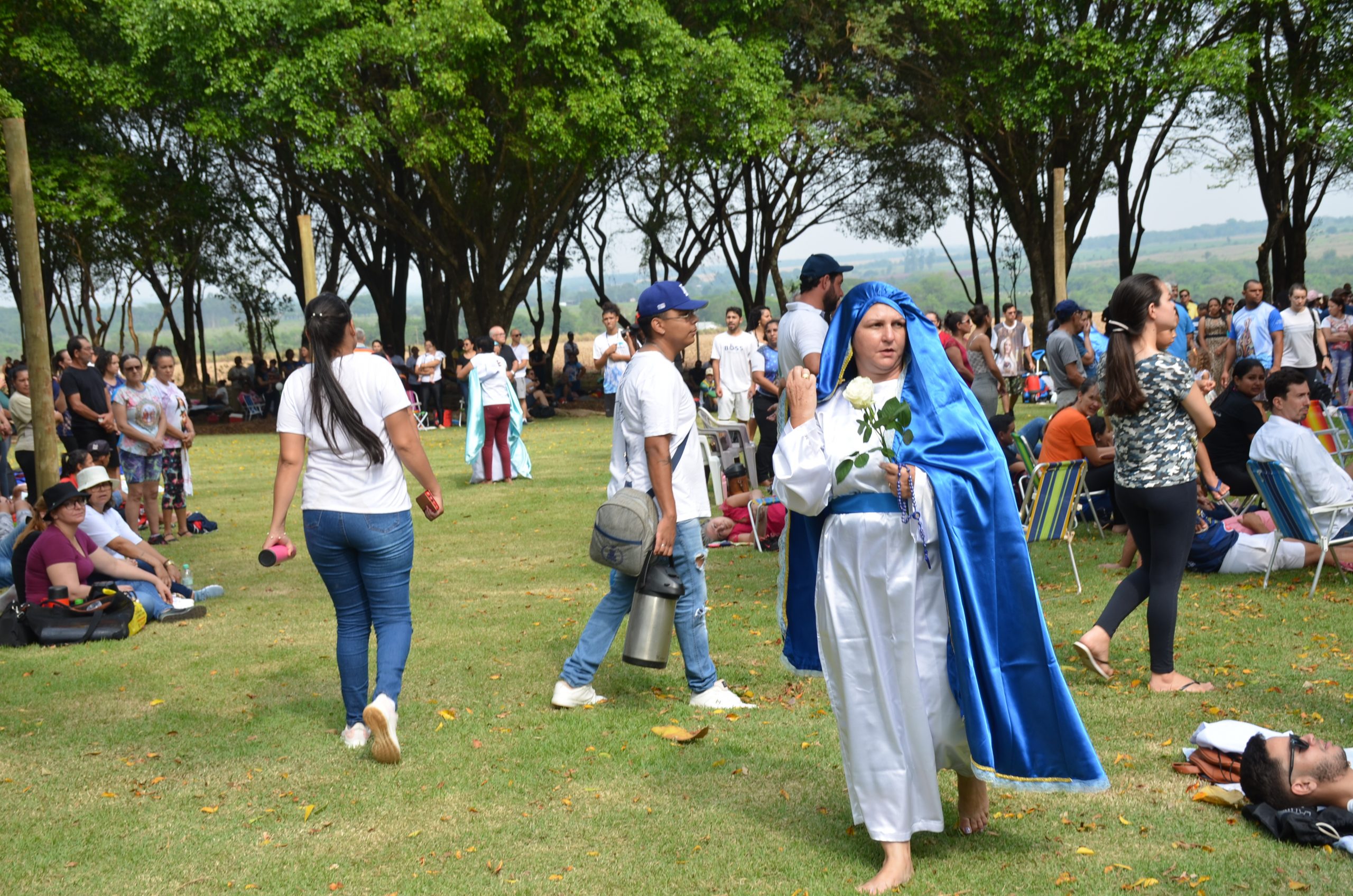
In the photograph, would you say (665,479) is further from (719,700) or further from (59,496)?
(59,496)

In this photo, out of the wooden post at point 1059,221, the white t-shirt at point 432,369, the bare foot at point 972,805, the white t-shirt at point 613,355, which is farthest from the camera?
the white t-shirt at point 432,369

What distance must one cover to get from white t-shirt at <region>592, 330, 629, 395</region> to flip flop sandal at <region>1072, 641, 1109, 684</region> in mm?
10872

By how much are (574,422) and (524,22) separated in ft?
24.7

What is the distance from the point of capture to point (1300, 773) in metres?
4.02

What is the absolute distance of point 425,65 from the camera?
2206 cm

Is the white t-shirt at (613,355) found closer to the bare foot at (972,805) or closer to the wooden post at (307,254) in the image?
the wooden post at (307,254)

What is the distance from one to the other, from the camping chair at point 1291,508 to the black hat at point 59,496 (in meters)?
7.17

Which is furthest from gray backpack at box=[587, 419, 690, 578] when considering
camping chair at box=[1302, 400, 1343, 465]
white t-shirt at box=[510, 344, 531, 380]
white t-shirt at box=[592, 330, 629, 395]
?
white t-shirt at box=[510, 344, 531, 380]

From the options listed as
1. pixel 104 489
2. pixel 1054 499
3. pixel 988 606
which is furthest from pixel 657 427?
pixel 104 489

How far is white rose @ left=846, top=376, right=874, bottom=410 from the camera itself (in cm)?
350

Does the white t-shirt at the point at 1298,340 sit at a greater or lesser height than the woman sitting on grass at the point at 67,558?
greater

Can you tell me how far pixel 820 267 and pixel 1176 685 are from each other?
2889mm

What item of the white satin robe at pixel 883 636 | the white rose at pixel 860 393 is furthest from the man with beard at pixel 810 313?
the white rose at pixel 860 393

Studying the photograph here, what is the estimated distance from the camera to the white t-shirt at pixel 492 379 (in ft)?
Answer: 46.9
